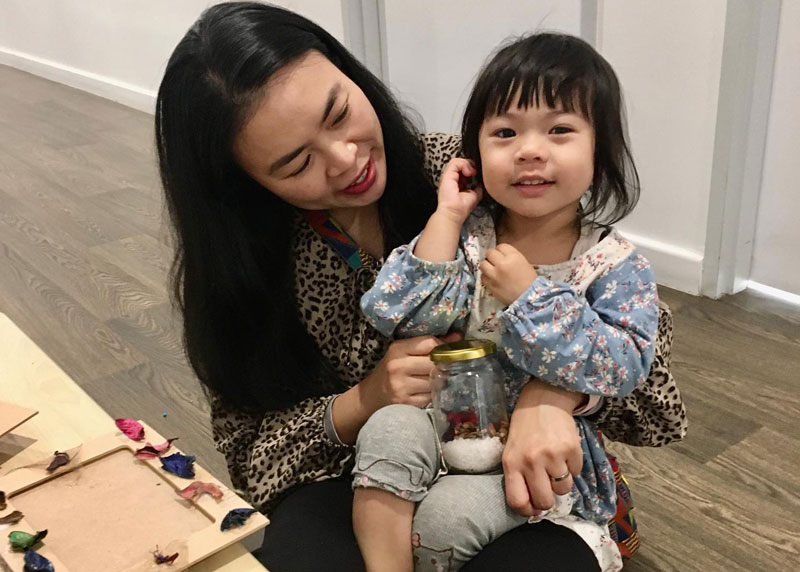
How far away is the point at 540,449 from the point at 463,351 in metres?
0.13

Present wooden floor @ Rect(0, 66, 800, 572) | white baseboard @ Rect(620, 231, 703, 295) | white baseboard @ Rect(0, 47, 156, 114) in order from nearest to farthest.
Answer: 1. wooden floor @ Rect(0, 66, 800, 572)
2. white baseboard @ Rect(620, 231, 703, 295)
3. white baseboard @ Rect(0, 47, 156, 114)

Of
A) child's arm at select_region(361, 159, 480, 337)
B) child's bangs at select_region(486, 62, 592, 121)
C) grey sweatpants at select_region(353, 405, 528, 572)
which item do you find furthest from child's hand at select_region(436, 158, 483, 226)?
grey sweatpants at select_region(353, 405, 528, 572)

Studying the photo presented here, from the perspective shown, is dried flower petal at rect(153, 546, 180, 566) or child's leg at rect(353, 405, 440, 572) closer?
dried flower petal at rect(153, 546, 180, 566)

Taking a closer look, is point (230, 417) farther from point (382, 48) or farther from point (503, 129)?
point (382, 48)

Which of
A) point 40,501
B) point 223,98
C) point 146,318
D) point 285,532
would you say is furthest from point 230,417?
point 146,318

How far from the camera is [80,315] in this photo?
234 centimetres

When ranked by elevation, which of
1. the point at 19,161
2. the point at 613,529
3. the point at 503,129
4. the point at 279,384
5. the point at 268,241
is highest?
the point at 503,129

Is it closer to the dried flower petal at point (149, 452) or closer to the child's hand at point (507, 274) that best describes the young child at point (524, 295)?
the child's hand at point (507, 274)

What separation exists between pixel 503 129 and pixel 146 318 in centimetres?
163

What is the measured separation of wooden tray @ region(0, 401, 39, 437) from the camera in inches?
37.3

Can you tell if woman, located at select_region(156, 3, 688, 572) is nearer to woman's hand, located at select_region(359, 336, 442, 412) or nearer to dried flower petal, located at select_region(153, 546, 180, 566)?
woman's hand, located at select_region(359, 336, 442, 412)

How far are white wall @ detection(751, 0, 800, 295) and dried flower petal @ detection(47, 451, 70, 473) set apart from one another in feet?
5.54

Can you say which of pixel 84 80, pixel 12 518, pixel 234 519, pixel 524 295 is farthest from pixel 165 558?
pixel 84 80

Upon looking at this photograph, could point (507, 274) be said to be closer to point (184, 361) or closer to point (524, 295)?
point (524, 295)
